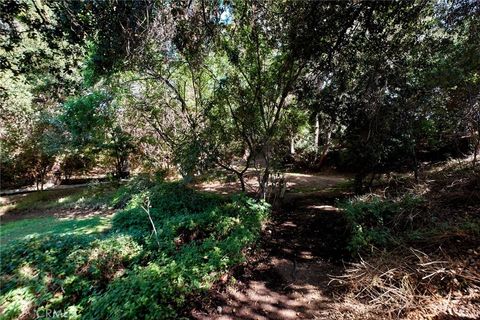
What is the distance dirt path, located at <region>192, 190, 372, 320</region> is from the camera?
2928 mm

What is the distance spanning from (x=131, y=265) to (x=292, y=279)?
8.58 ft

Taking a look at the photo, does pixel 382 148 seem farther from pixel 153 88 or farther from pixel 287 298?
pixel 153 88

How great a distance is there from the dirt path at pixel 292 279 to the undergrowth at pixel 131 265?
0.30m

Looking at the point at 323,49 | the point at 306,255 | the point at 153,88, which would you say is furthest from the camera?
the point at 153,88

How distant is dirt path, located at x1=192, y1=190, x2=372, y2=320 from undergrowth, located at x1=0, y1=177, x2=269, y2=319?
30 centimetres

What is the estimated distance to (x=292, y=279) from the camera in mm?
3582

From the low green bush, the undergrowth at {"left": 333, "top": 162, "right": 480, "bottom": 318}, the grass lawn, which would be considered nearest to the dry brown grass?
the undergrowth at {"left": 333, "top": 162, "right": 480, "bottom": 318}

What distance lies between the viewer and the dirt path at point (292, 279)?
2.93 m

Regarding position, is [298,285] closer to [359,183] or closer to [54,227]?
[359,183]

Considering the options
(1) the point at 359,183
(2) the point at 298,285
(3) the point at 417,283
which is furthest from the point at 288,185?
(3) the point at 417,283

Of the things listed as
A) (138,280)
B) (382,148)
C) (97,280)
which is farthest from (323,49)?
(97,280)

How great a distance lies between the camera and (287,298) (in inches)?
126

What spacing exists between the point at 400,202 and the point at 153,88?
7256 mm

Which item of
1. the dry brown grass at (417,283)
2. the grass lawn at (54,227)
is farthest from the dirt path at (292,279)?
the grass lawn at (54,227)
